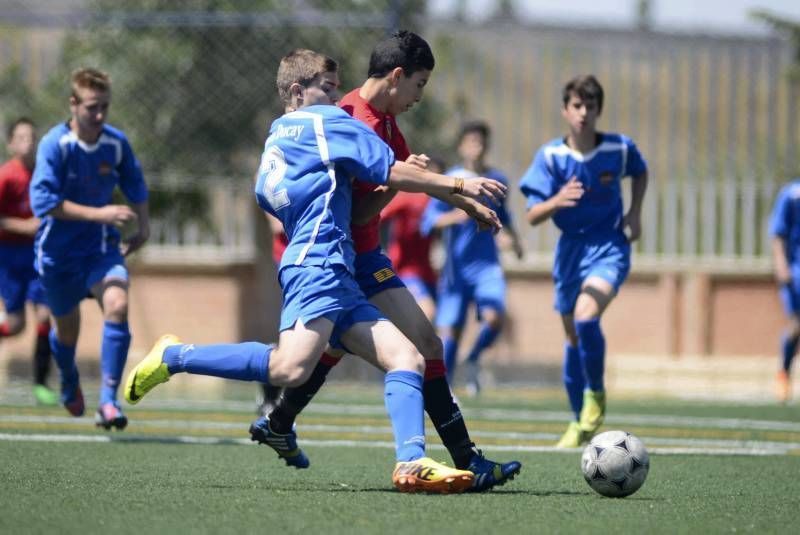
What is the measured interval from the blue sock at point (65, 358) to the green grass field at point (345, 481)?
0.33m

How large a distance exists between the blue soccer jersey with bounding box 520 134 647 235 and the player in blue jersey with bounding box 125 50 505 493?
304 cm

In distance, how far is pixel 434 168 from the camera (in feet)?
46.1

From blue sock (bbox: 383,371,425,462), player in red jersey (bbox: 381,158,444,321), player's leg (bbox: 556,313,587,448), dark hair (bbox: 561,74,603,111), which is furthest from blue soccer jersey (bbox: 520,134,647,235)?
player in red jersey (bbox: 381,158,444,321)

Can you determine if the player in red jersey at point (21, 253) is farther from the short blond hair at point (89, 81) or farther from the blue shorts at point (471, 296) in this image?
the blue shorts at point (471, 296)

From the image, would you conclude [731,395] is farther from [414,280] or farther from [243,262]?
[243,262]

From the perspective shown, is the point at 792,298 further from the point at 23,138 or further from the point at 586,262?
the point at 23,138

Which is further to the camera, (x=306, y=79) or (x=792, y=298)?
(x=792, y=298)

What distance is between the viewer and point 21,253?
1295 centimetres

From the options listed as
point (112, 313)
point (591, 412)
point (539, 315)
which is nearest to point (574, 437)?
point (591, 412)

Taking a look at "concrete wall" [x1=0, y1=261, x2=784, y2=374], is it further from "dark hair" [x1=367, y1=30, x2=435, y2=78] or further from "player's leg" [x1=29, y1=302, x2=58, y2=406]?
"dark hair" [x1=367, y1=30, x2=435, y2=78]

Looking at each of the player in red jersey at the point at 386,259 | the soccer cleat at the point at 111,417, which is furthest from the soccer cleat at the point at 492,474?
the soccer cleat at the point at 111,417

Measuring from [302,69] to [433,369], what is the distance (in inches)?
59.6

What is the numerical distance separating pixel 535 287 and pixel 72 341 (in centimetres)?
844

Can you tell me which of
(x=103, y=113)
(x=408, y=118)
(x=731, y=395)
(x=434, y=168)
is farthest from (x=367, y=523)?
(x=408, y=118)
